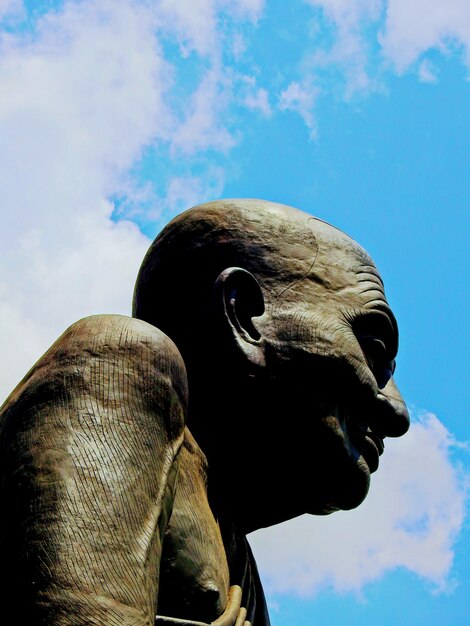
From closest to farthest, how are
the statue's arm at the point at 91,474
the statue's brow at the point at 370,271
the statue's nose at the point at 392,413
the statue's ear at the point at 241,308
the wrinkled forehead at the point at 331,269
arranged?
the statue's arm at the point at 91,474
the statue's ear at the point at 241,308
the wrinkled forehead at the point at 331,269
the statue's nose at the point at 392,413
the statue's brow at the point at 370,271

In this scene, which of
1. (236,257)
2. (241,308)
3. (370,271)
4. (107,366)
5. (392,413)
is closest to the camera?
(107,366)

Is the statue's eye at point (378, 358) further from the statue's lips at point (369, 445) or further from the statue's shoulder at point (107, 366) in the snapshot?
the statue's shoulder at point (107, 366)

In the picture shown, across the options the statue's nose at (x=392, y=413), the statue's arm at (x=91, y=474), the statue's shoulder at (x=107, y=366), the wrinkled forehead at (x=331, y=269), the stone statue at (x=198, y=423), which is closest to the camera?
the statue's arm at (x=91, y=474)

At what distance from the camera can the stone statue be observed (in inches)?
157

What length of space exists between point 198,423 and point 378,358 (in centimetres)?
97

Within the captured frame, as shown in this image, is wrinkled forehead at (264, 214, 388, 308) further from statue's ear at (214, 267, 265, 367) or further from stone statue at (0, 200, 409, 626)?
statue's ear at (214, 267, 265, 367)

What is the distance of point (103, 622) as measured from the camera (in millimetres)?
3758

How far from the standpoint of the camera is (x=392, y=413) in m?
5.71

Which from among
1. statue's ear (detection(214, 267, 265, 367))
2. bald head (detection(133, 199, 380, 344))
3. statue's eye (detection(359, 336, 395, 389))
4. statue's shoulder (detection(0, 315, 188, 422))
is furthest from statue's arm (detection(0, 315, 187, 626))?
statue's eye (detection(359, 336, 395, 389))

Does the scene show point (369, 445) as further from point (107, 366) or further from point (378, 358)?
point (107, 366)

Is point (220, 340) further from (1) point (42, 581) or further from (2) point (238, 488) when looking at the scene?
(1) point (42, 581)

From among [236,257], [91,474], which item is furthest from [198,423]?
[91,474]

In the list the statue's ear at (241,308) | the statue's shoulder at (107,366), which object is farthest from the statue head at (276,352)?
the statue's shoulder at (107,366)

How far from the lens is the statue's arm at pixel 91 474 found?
152 inches
